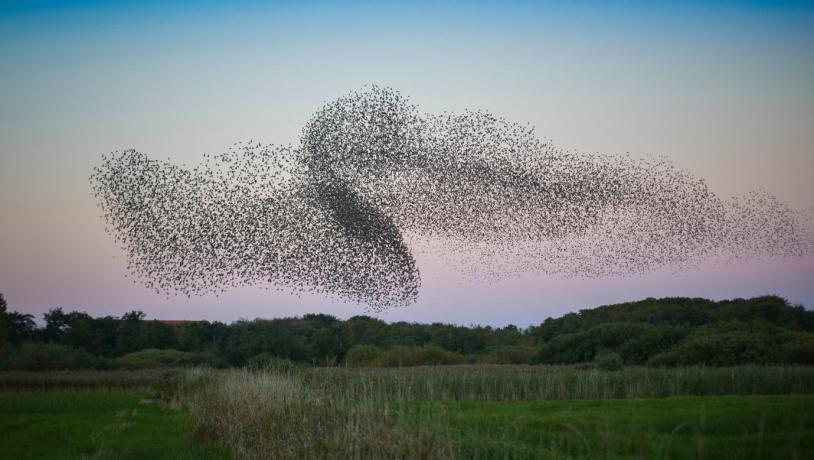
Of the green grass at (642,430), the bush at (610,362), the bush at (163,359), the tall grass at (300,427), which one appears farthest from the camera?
the bush at (163,359)

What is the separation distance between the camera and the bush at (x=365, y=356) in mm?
54875

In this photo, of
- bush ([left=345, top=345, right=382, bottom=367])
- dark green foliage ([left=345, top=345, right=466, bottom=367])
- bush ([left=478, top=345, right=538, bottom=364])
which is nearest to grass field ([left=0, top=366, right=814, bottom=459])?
bush ([left=345, top=345, right=382, bottom=367])

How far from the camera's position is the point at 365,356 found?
56.8 meters

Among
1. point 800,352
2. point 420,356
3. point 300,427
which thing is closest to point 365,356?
point 420,356

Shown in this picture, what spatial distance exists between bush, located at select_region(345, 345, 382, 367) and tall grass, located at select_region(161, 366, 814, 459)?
2152 centimetres

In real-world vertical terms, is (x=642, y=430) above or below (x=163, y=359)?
above

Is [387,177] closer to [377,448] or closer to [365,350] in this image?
[377,448]

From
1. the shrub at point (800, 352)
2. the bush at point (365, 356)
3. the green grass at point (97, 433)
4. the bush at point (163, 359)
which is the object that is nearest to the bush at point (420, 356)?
the bush at point (365, 356)

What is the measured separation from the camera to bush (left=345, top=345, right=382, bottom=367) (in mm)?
54875

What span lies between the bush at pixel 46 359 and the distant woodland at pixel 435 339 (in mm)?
71

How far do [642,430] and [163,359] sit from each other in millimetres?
51874

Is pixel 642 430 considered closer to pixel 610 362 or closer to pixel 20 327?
pixel 610 362

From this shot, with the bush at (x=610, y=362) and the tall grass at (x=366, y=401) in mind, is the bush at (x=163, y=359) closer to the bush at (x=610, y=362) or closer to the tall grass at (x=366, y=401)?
the tall grass at (x=366, y=401)

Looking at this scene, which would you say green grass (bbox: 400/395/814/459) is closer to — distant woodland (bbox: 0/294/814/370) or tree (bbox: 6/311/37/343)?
distant woodland (bbox: 0/294/814/370)
